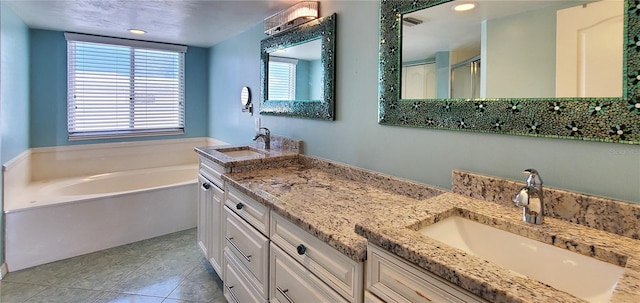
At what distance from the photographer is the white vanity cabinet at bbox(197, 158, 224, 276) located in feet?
6.80

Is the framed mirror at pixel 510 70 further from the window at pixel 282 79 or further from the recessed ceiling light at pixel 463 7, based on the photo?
the window at pixel 282 79

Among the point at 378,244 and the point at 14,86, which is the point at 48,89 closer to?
the point at 14,86

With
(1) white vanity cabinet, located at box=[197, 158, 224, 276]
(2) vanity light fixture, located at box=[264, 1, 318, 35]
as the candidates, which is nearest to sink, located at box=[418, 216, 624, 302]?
(1) white vanity cabinet, located at box=[197, 158, 224, 276]

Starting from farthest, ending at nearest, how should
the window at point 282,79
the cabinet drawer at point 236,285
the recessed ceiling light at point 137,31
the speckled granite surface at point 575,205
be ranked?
the recessed ceiling light at point 137,31 < the window at point 282,79 < the cabinet drawer at point 236,285 < the speckled granite surface at point 575,205

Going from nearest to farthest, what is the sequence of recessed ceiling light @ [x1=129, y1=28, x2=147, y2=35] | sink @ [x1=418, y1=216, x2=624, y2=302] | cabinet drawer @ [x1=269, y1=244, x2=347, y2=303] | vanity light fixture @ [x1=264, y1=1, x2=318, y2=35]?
sink @ [x1=418, y1=216, x2=624, y2=302] < cabinet drawer @ [x1=269, y1=244, x2=347, y2=303] < vanity light fixture @ [x1=264, y1=1, x2=318, y2=35] < recessed ceiling light @ [x1=129, y1=28, x2=147, y2=35]

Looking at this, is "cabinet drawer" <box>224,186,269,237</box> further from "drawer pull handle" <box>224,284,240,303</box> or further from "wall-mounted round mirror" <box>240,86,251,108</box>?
"wall-mounted round mirror" <box>240,86,251,108</box>

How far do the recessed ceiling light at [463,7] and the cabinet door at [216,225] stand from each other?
1583 millimetres

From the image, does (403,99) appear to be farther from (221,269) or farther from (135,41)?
(135,41)

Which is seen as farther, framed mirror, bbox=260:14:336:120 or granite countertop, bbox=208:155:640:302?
framed mirror, bbox=260:14:336:120

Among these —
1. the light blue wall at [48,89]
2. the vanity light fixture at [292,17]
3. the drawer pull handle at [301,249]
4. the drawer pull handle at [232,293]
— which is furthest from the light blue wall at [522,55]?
the light blue wall at [48,89]

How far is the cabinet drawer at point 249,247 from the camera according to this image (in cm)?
150

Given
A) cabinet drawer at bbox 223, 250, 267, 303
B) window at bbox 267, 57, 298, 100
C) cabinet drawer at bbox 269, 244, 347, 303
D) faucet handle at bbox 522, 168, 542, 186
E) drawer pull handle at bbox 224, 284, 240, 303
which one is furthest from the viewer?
window at bbox 267, 57, 298, 100

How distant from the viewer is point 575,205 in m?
1.01

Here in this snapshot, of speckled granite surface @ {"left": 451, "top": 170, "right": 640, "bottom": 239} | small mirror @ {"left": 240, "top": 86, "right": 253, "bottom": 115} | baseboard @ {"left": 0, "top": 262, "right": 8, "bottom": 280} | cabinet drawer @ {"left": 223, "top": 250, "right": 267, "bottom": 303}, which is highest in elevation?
small mirror @ {"left": 240, "top": 86, "right": 253, "bottom": 115}
